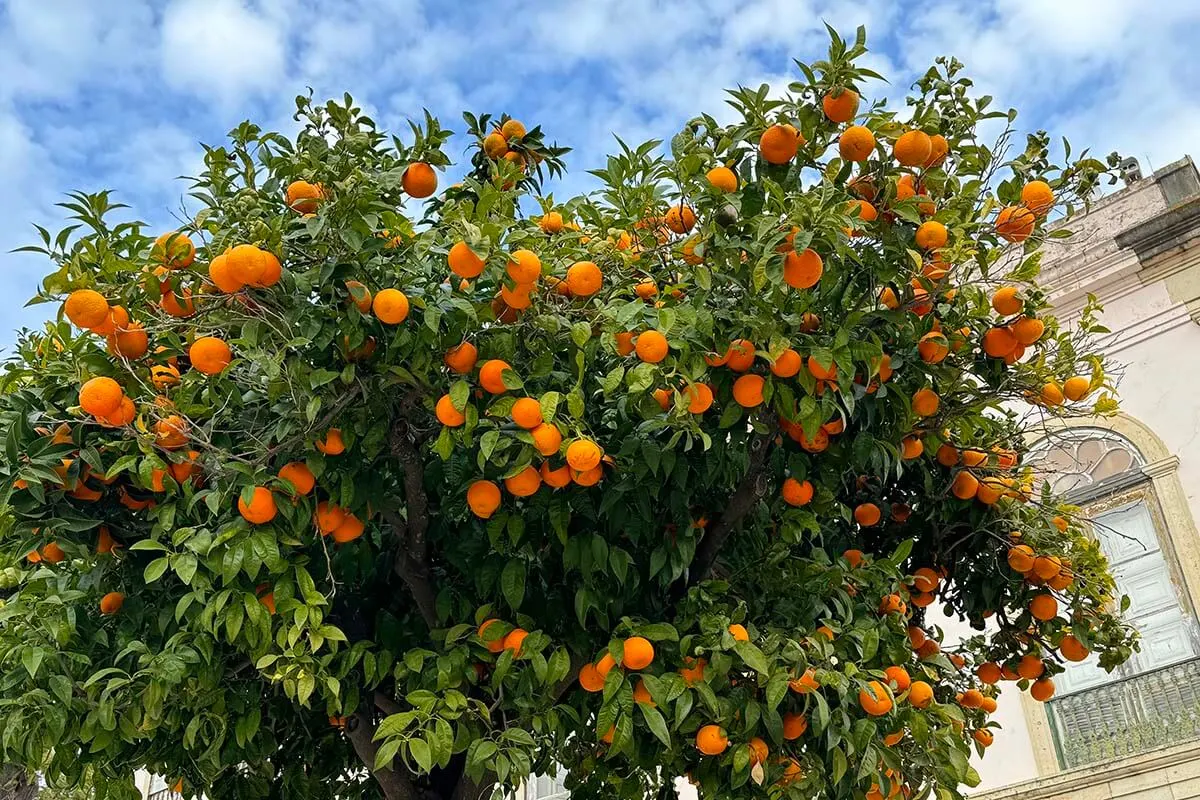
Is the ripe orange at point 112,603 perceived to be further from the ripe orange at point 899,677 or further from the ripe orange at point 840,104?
the ripe orange at point 840,104

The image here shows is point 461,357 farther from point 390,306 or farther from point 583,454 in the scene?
point 583,454

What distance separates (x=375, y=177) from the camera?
297cm

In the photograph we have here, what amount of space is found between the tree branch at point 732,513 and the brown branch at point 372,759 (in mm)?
1145

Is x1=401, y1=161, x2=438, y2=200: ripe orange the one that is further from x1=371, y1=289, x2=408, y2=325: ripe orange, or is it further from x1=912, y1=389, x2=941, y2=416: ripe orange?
x1=912, y1=389, x2=941, y2=416: ripe orange

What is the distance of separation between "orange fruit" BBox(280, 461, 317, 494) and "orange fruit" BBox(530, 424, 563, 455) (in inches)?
26.7

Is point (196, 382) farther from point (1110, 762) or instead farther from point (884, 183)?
point (1110, 762)

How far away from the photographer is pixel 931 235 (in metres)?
2.78

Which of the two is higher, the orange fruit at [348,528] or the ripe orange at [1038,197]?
the ripe orange at [1038,197]

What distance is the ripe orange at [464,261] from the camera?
265 cm

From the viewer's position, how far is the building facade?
731cm

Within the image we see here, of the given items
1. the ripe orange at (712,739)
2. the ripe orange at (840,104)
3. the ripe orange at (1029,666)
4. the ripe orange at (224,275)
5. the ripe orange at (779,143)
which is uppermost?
the ripe orange at (840,104)

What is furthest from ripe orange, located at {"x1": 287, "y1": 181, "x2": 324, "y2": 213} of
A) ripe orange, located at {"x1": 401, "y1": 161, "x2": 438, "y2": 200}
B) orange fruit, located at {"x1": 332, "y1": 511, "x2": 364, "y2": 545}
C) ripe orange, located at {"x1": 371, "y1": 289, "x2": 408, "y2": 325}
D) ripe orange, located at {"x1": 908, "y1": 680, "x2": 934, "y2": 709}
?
ripe orange, located at {"x1": 908, "y1": 680, "x2": 934, "y2": 709}

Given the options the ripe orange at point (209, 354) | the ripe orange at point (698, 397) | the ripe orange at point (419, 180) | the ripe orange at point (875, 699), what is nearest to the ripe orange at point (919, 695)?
the ripe orange at point (875, 699)

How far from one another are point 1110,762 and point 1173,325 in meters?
3.38
